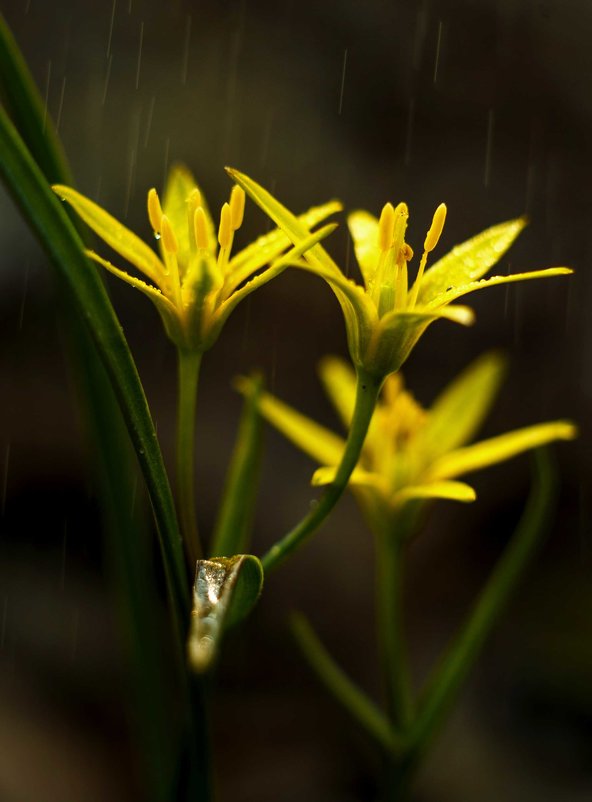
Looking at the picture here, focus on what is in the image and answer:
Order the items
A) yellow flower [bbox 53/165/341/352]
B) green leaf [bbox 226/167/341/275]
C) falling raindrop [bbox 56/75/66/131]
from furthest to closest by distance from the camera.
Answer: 1. falling raindrop [bbox 56/75/66/131]
2. yellow flower [bbox 53/165/341/352]
3. green leaf [bbox 226/167/341/275]

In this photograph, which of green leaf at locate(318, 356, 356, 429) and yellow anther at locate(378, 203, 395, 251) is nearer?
yellow anther at locate(378, 203, 395, 251)

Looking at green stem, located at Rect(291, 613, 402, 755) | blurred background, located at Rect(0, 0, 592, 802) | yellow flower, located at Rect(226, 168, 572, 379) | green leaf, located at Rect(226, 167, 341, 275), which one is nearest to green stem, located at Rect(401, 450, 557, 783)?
green stem, located at Rect(291, 613, 402, 755)

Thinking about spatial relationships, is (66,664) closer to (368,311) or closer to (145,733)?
(145,733)

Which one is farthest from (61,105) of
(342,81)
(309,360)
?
(309,360)

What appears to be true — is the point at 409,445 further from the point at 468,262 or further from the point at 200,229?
the point at 200,229

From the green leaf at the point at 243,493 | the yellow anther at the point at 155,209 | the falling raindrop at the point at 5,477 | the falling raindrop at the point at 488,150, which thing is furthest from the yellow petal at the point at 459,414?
the falling raindrop at the point at 488,150

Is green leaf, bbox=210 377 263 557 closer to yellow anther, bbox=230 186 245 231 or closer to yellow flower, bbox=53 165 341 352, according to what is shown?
yellow flower, bbox=53 165 341 352

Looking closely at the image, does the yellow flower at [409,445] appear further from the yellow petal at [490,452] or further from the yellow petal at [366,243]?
the yellow petal at [366,243]
